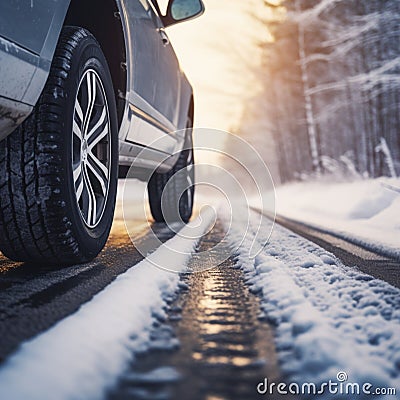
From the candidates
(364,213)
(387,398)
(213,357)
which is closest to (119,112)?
(213,357)

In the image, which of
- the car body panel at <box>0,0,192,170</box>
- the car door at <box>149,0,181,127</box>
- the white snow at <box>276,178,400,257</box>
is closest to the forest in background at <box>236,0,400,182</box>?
the white snow at <box>276,178,400,257</box>

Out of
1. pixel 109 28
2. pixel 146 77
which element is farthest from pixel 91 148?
pixel 146 77

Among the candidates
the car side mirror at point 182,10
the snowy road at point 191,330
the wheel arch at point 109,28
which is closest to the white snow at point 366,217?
the snowy road at point 191,330

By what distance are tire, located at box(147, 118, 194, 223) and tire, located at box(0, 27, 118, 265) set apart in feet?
9.50

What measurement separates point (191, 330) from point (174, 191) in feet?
13.5

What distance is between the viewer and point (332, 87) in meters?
14.6

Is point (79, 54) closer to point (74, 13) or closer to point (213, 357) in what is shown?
point (74, 13)

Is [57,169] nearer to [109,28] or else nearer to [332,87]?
[109,28]

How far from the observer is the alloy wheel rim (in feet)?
8.45

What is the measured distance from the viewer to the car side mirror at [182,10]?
424 cm

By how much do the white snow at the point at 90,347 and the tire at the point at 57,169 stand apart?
1.44 feet

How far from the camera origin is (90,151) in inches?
108

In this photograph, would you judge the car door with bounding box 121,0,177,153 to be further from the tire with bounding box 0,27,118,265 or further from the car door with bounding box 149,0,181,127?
the tire with bounding box 0,27,118,265

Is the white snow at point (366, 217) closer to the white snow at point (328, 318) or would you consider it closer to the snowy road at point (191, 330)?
the white snow at point (328, 318)
